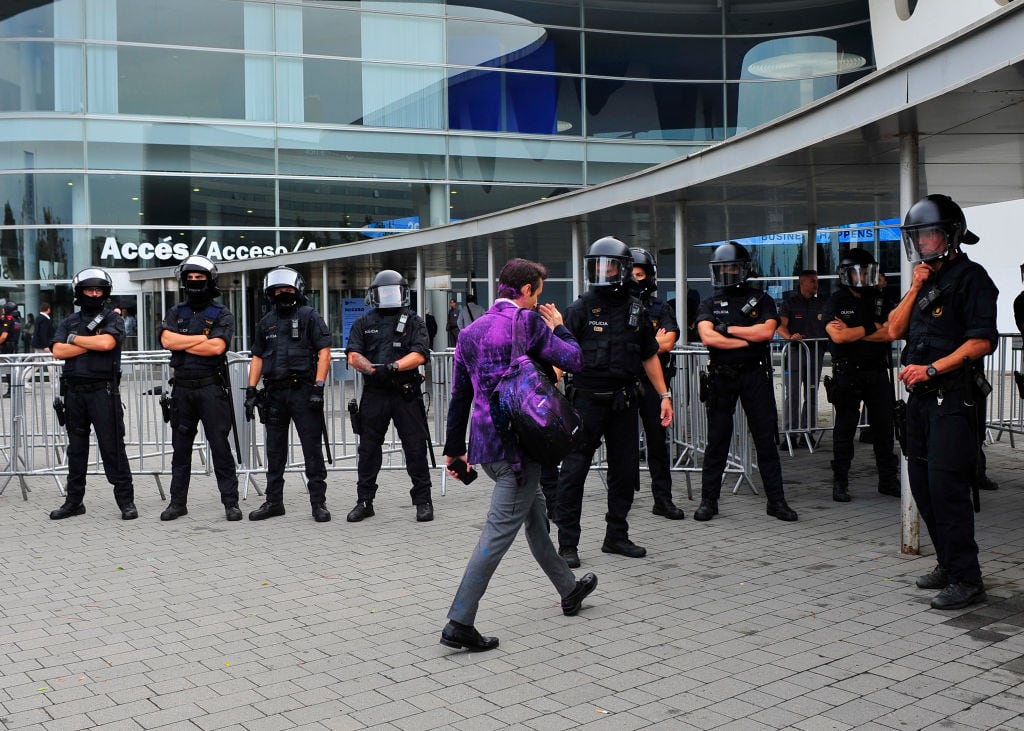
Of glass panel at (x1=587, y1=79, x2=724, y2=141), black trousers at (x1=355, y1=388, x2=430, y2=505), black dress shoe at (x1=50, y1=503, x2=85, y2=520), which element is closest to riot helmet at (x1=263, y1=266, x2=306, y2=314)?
black trousers at (x1=355, y1=388, x2=430, y2=505)

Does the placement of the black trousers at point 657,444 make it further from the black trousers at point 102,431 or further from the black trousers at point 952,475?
the black trousers at point 102,431

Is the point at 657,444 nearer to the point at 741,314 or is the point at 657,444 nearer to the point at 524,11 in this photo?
the point at 741,314

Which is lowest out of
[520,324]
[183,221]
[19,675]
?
[19,675]

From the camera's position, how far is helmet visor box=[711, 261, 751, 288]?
26.0 feet

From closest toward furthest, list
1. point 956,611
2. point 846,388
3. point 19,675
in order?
point 19,675 < point 956,611 < point 846,388

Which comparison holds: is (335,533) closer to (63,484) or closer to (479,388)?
(479,388)

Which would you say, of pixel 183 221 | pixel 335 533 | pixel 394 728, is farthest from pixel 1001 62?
pixel 183 221

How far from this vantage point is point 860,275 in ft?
27.7

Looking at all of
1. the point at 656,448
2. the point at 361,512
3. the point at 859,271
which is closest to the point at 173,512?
the point at 361,512

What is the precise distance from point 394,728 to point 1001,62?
13.9ft

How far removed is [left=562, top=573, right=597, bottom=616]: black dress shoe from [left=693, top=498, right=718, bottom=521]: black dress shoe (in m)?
2.54

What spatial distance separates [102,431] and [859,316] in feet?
21.1

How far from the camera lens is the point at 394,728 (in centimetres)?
392

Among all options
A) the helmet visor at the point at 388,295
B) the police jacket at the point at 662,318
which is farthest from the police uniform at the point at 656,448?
the helmet visor at the point at 388,295
